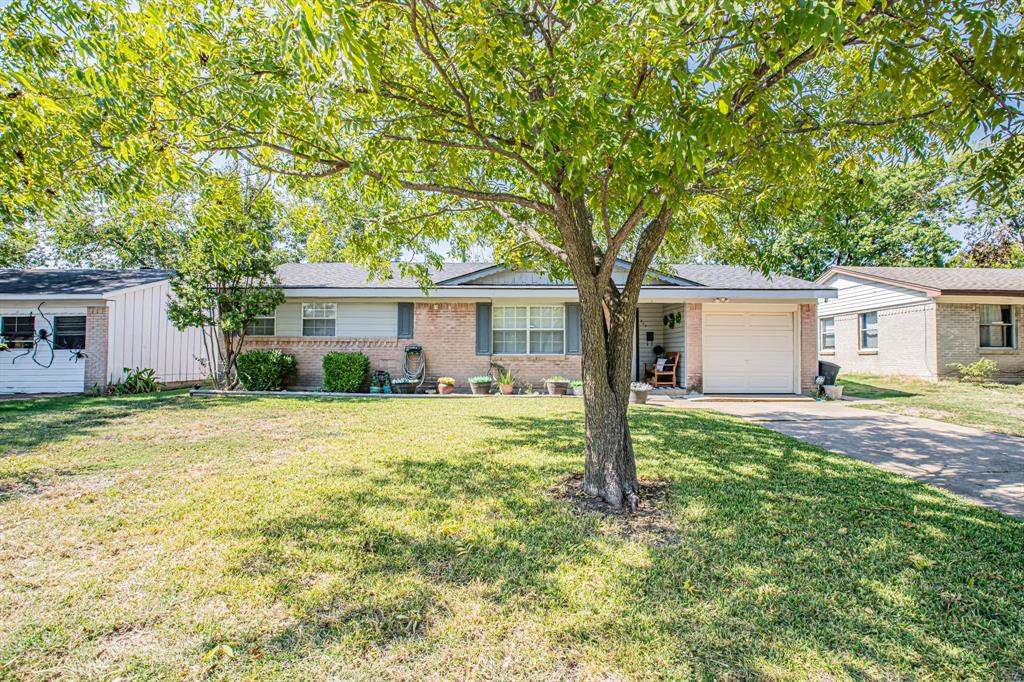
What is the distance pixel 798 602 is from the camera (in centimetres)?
272

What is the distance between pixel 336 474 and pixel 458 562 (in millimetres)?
2432

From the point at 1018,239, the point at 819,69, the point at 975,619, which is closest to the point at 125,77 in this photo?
the point at 819,69

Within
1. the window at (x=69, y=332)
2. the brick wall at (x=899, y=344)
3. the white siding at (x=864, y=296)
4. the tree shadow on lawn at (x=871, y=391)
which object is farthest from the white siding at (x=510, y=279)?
the brick wall at (x=899, y=344)

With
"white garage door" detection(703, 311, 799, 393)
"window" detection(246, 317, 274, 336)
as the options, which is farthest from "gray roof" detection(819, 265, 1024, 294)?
"window" detection(246, 317, 274, 336)

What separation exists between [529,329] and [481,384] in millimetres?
1989

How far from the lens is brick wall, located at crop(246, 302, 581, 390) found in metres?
12.8

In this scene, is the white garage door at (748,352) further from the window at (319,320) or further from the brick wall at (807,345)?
the window at (319,320)

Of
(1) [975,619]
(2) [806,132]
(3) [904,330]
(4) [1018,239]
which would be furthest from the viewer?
(4) [1018,239]

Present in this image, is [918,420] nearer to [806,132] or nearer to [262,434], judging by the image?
[806,132]

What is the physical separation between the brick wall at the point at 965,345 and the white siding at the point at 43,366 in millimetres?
24745

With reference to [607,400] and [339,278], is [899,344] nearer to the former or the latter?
[607,400]

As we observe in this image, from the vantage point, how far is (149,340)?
13.8 meters

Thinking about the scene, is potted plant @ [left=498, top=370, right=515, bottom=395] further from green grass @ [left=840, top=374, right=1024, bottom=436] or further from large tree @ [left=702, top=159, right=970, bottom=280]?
large tree @ [left=702, top=159, right=970, bottom=280]

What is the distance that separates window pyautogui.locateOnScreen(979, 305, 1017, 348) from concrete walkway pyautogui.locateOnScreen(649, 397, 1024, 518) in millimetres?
9460
